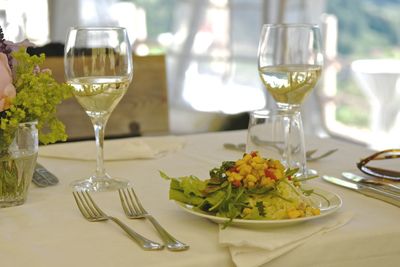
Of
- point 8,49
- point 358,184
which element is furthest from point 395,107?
point 8,49

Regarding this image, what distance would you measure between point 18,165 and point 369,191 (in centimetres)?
48

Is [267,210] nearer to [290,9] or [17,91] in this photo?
[17,91]

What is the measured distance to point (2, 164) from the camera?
101 cm

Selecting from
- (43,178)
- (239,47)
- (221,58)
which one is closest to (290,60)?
(43,178)

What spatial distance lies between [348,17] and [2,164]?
475 centimetres

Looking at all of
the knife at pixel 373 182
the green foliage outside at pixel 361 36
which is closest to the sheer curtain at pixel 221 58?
the green foliage outside at pixel 361 36

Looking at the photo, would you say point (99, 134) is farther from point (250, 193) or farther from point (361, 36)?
point (361, 36)

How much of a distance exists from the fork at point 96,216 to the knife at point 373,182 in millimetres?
388

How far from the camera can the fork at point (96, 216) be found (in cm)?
82

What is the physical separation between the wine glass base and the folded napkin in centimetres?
20

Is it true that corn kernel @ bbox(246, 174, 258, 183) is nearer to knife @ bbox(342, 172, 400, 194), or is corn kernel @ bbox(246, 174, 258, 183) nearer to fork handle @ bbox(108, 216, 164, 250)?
fork handle @ bbox(108, 216, 164, 250)

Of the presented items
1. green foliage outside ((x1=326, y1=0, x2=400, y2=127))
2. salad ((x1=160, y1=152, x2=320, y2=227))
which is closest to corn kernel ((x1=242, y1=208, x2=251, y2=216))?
salad ((x1=160, y1=152, x2=320, y2=227))

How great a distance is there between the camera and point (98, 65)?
3.49 ft

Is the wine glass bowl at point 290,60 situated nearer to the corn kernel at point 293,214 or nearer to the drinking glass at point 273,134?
the drinking glass at point 273,134
